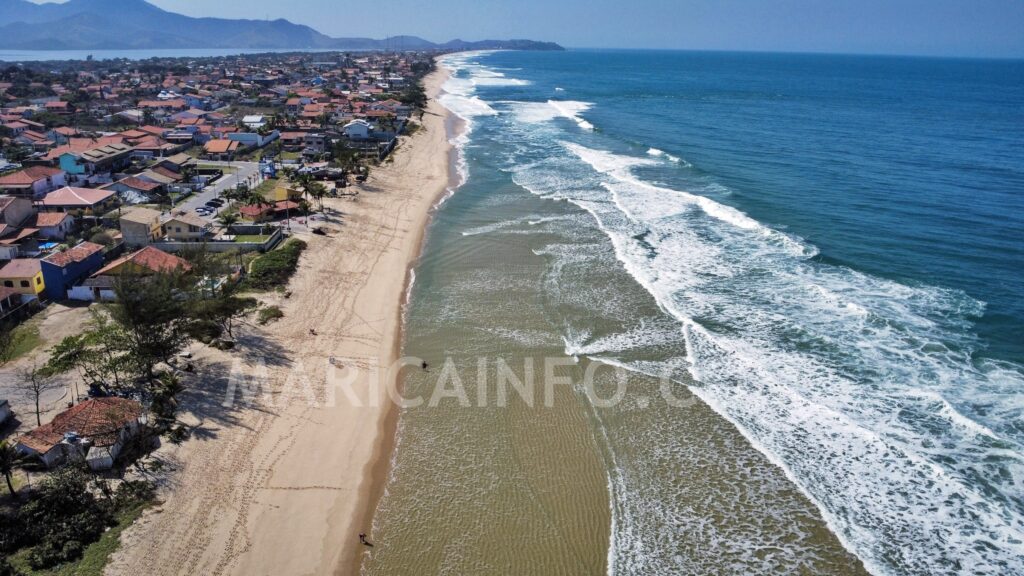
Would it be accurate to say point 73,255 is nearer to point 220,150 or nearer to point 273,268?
point 273,268

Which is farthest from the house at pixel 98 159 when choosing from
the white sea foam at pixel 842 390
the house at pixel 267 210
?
the white sea foam at pixel 842 390

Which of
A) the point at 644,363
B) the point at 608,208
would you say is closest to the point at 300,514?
the point at 644,363

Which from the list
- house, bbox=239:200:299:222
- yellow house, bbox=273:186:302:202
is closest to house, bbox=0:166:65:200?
house, bbox=239:200:299:222

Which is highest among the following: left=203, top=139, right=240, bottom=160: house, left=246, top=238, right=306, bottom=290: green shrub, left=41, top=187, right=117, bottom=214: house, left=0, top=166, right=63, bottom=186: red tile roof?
left=203, top=139, right=240, bottom=160: house

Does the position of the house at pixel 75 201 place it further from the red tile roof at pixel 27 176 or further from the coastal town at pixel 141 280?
the red tile roof at pixel 27 176

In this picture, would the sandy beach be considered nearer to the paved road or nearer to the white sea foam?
the white sea foam

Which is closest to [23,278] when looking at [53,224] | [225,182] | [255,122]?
[53,224]

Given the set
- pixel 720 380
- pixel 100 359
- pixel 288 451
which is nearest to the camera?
pixel 288 451
